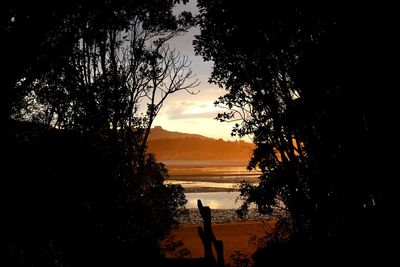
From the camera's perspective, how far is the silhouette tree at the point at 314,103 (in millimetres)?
7203

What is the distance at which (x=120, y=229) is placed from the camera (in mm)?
8656

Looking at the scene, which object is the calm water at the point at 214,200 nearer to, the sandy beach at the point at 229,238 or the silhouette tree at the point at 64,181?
the sandy beach at the point at 229,238

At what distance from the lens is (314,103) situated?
8891 millimetres

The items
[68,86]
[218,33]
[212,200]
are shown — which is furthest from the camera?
[212,200]

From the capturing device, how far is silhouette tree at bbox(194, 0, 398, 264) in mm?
7203

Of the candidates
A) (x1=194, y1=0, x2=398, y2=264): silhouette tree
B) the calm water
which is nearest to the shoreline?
the calm water

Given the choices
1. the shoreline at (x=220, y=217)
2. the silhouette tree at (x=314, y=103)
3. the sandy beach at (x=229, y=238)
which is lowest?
the shoreline at (x=220, y=217)

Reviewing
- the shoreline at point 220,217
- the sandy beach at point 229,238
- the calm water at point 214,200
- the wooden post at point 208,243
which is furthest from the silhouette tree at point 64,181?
the calm water at point 214,200

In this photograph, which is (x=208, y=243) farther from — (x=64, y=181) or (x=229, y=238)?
(x=229, y=238)

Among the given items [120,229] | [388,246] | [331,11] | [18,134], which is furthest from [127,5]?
[388,246]

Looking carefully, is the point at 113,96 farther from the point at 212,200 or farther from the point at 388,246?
the point at 212,200

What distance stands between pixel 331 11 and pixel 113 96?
35.7 feet

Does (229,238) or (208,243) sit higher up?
(208,243)

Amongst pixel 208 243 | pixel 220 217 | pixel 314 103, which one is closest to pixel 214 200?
pixel 220 217
